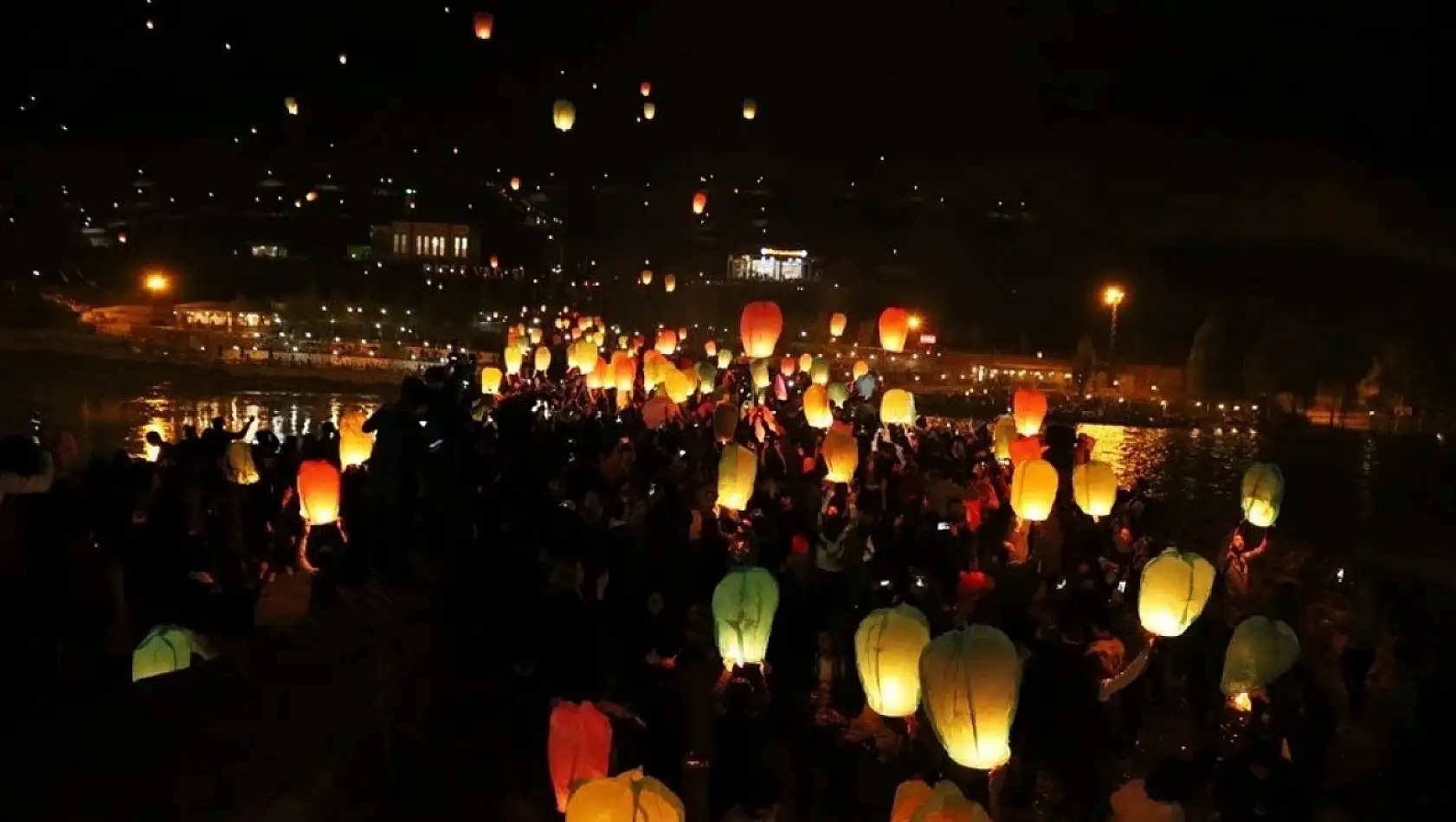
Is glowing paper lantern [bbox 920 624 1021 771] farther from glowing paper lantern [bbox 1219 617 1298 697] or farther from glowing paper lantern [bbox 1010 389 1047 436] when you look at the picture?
glowing paper lantern [bbox 1010 389 1047 436]

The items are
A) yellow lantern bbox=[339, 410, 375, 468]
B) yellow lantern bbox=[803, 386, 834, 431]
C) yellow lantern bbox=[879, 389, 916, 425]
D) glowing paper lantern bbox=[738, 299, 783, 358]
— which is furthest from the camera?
glowing paper lantern bbox=[738, 299, 783, 358]

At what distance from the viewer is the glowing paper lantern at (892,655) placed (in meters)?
5.23

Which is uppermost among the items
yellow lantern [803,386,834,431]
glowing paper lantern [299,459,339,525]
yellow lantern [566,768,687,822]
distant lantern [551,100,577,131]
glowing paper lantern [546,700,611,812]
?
distant lantern [551,100,577,131]

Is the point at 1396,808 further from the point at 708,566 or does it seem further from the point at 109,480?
the point at 109,480

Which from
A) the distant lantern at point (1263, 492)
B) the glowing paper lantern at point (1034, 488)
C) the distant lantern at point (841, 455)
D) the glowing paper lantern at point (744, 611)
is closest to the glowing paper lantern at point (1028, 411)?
the distant lantern at point (841, 455)

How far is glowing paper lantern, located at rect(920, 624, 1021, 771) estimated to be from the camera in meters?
4.30

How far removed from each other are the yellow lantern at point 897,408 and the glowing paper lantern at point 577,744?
923 centimetres

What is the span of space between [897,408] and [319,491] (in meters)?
7.31

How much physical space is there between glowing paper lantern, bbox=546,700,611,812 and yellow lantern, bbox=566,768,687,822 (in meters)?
0.98

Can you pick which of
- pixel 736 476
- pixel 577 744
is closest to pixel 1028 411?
pixel 736 476

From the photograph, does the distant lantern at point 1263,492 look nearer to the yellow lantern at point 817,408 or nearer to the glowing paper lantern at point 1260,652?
the glowing paper lantern at point 1260,652

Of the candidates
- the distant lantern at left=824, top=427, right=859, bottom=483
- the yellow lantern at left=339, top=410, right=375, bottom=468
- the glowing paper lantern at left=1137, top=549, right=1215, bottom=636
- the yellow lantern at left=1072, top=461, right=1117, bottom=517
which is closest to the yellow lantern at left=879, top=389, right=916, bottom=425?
the distant lantern at left=824, top=427, right=859, bottom=483

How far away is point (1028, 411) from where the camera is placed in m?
12.0

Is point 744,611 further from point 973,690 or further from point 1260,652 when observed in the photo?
point 1260,652
